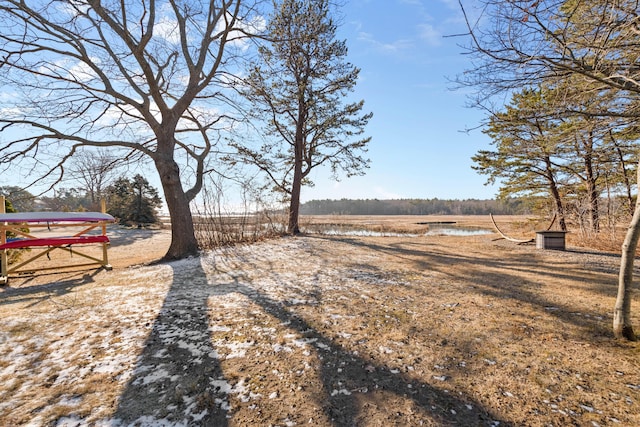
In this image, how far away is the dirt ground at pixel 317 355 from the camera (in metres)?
1.63

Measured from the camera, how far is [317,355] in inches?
89.1

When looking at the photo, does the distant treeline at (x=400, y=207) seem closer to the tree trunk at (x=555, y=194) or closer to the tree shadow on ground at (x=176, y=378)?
the tree trunk at (x=555, y=194)

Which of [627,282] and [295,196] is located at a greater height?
[295,196]

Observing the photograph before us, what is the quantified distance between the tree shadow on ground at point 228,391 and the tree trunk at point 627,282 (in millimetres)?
1876

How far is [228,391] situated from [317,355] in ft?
2.46

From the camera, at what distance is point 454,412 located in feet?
5.31

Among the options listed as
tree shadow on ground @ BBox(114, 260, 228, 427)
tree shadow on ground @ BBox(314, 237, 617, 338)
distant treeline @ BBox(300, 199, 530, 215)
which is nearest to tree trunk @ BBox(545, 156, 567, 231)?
tree shadow on ground @ BBox(314, 237, 617, 338)

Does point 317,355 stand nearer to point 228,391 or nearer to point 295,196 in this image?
point 228,391

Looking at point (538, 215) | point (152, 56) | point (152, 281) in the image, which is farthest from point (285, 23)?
point (538, 215)

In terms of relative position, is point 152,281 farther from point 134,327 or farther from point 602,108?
point 602,108

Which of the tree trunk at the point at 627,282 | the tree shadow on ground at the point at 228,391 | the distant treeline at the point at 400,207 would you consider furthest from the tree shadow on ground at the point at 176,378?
the distant treeline at the point at 400,207

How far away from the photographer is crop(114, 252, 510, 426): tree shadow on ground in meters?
1.59

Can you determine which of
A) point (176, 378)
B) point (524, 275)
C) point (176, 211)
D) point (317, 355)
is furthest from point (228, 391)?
point (176, 211)

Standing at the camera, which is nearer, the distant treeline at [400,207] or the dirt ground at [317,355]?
the dirt ground at [317,355]
